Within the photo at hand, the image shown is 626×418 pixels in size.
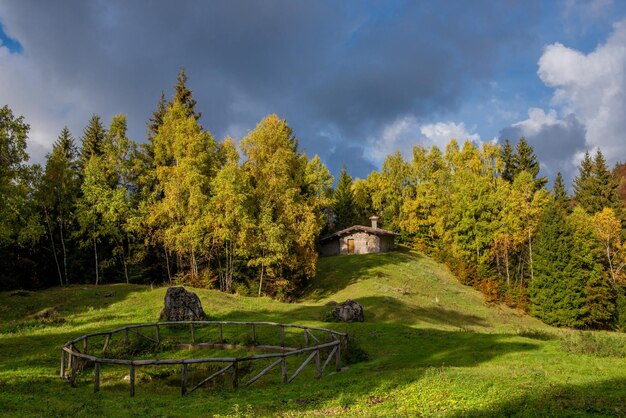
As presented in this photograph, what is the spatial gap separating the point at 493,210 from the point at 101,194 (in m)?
50.9

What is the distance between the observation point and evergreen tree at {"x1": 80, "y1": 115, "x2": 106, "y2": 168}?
182ft

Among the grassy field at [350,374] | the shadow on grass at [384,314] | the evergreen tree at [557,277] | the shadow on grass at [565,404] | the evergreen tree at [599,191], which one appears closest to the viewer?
the shadow on grass at [565,404]

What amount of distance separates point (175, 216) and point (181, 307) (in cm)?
1877

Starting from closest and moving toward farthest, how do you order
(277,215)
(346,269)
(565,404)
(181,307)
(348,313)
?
(565,404)
(181,307)
(348,313)
(277,215)
(346,269)

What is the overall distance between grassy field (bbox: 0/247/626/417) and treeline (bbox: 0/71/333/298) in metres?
7.89

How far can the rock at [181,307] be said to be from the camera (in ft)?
99.0

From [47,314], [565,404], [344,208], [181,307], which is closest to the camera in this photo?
[565,404]

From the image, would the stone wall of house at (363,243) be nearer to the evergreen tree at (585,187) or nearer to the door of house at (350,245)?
the door of house at (350,245)

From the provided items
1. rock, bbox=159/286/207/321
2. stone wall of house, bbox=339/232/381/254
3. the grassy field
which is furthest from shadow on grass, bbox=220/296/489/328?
stone wall of house, bbox=339/232/381/254

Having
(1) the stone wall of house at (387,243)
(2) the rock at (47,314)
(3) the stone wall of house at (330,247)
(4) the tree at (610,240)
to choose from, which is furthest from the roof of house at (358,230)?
(2) the rock at (47,314)

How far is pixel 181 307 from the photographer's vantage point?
30.5 meters

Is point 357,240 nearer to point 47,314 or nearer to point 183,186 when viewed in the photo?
point 183,186

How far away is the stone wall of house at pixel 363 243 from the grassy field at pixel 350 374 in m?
31.5

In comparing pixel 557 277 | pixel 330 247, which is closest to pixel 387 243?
pixel 330 247
